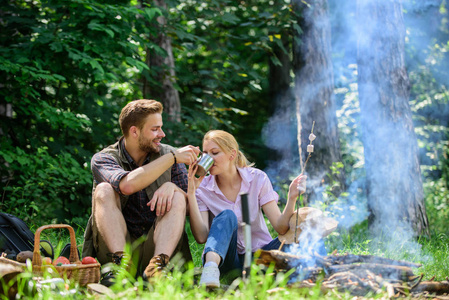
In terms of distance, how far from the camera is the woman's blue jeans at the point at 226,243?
2758mm

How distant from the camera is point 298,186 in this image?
2875 millimetres

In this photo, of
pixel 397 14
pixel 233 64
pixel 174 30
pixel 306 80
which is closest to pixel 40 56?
pixel 174 30

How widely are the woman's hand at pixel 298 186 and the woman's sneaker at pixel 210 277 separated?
0.68 meters

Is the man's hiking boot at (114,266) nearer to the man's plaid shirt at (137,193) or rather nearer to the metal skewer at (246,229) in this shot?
the man's plaid shirt at (137,193)

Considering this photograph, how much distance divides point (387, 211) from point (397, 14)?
196 cm

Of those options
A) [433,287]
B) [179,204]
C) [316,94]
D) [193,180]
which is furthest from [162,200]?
[316,94]

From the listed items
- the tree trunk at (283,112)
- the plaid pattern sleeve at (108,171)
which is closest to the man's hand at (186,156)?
the plaid pattern sleeve at (108,171)

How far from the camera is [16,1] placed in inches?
221

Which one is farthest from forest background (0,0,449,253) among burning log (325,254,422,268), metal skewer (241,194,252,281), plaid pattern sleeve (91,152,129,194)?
metal skewer (241,194,252,281)

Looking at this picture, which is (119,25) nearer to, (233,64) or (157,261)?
(233,64)

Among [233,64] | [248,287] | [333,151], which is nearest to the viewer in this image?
[248,287]

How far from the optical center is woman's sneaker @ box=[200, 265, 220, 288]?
253cm

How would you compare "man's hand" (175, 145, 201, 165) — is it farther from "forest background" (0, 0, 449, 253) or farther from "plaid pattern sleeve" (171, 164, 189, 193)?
"forest background" (0, 0, 449, 253)

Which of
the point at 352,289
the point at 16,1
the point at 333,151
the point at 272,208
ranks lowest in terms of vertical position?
the point at 352,289
